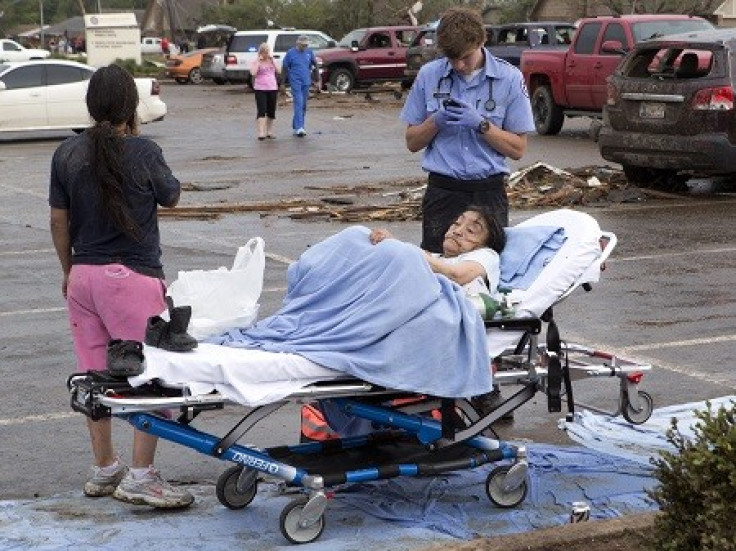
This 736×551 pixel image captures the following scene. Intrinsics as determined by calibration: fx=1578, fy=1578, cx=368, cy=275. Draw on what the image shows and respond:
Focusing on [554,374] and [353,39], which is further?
[353,39]

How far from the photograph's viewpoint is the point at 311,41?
4709 centimetres

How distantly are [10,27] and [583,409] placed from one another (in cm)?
12969

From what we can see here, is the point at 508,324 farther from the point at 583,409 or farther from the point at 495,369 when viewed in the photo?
the point at 583,409

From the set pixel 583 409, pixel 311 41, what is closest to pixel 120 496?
pixel 583 409

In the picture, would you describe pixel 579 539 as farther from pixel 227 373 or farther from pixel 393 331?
pixel 227 373

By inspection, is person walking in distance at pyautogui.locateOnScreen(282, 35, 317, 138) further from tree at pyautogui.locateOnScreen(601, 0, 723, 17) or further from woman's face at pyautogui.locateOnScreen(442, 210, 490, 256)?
tree at pyautogui.locateOnScreen(601, 0, 723, 17)

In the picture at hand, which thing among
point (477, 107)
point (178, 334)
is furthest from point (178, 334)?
point (477, 107)

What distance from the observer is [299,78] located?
96.7ft

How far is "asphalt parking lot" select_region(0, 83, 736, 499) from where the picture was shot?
7832 mm

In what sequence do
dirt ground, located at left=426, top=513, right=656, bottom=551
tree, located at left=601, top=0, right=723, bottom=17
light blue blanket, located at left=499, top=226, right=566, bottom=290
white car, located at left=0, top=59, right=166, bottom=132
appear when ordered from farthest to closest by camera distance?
tree, located at left=601, top=0, right=723, bottom=17
white car, located at left=0, top=59, right=166, bottom=132
light blue blanket, located at left=499, top=226, right=566, bottom=290
dirt ground, located at left=426, top=513, right=656, bottom=551

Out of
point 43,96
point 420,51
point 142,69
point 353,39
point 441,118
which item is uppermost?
point 441,118

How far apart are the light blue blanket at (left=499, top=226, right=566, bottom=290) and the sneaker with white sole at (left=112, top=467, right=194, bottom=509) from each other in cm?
170

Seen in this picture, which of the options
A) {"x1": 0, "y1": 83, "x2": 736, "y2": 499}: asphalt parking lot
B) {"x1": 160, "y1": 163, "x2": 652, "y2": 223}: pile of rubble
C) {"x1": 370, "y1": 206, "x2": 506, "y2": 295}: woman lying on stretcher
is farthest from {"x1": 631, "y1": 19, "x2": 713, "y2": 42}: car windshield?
{"x1": 370, "y1": 206, "x2": 506, "y2": 295}: woman lying on stretcher

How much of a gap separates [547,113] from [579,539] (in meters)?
21.9
